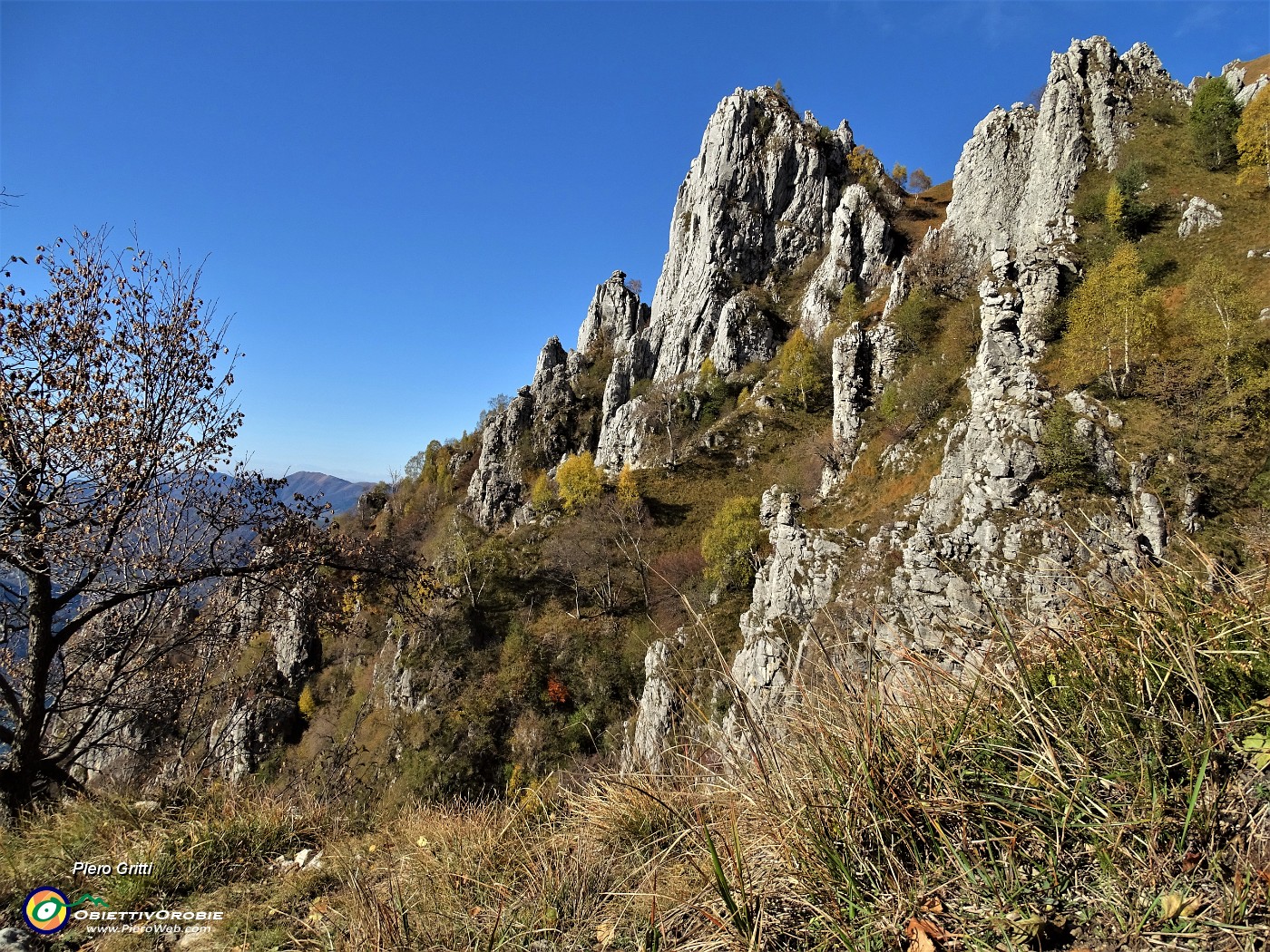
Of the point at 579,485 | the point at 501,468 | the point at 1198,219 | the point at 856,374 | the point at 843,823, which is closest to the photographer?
the point at 843,823

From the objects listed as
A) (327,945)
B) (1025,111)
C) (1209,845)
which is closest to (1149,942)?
(1209,845)

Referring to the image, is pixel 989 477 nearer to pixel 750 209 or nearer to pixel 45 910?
pixel 45 910

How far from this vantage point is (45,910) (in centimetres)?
378

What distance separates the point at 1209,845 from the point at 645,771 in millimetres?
3115

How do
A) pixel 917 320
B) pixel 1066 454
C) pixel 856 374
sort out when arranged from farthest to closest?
pixel 917 320 → pixel 856 374 → pixel 1066 454

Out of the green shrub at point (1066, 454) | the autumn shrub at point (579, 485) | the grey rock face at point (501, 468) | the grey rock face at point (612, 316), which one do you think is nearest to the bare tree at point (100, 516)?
the green shrub at point (1066, 454)

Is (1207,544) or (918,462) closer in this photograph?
(1207,544)

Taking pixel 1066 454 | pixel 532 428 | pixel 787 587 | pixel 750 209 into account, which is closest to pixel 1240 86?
pixel 750 209

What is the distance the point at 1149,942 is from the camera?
1.62 metres

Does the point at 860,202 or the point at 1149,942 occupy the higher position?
the point at 860,202

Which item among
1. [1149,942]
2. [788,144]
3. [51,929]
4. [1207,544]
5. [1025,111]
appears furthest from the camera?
[788,144]

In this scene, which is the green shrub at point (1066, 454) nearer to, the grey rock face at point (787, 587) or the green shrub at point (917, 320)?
the grey rock face at point (787, 587)

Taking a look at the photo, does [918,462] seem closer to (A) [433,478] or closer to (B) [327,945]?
(B) [327,945]

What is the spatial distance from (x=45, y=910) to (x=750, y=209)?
8178 cm
